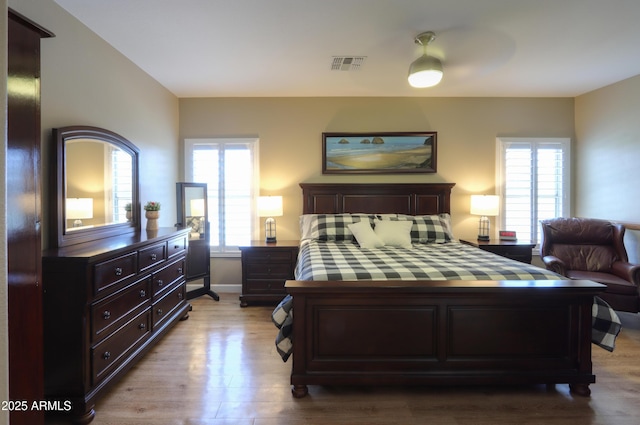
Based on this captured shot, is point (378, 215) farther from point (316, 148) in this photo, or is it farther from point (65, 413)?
point (65, 413)

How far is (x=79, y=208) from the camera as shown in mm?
2363

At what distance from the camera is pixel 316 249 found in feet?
10.4

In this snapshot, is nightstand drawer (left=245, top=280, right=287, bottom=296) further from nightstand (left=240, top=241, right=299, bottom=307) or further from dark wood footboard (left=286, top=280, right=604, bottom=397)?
dark wood footboard (left=286, top=280, right=604, bottom=397)

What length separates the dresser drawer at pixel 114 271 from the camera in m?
1.93

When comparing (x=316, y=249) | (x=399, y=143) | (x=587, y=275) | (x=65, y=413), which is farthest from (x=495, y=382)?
(x=399, y=143)

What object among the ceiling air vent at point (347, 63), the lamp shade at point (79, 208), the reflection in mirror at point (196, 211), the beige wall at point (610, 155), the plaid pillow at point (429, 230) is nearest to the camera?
the lamp shade at point (79, 208)

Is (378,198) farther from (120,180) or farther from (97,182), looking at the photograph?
(97,182)

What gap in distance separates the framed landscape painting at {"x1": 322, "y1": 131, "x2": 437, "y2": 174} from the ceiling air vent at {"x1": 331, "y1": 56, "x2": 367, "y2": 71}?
3.50 ft

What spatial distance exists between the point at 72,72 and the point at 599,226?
222 inches

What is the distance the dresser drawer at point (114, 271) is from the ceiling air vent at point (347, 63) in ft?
8.57

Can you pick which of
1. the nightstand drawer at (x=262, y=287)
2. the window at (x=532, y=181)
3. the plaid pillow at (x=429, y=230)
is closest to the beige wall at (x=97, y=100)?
the nightstand drawer at (x=262, y=287)

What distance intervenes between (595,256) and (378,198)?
264 cm

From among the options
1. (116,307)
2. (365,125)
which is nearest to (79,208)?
(116,307)

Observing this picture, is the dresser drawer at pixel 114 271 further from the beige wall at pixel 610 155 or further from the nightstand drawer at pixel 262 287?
the beige wall at pixel 610 155
